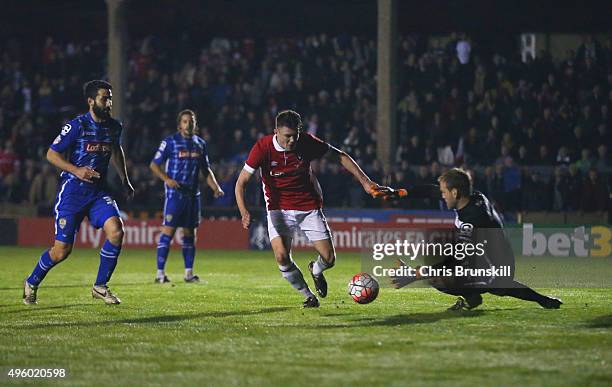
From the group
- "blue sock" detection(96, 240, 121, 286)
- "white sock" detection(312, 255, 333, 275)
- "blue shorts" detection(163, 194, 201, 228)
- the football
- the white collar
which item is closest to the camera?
the football

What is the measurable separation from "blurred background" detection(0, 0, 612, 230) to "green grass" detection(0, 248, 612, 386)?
1022 cm

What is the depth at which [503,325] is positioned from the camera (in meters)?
10.4

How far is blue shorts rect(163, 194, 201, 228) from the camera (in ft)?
53.7

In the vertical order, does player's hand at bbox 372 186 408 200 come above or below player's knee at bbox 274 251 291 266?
above

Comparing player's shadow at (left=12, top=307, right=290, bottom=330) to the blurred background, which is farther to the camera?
the blurred background

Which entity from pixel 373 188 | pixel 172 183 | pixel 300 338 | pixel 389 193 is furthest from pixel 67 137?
pixel 300 338

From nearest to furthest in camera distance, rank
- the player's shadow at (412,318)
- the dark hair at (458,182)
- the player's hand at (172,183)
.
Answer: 1. the player's shadow at (412,318)
2. the dark hair at (458,182)
3. the player's hand at (172,183)

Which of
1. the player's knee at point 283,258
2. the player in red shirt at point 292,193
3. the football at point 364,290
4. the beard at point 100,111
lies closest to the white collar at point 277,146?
the player in red shirt at point 292,193

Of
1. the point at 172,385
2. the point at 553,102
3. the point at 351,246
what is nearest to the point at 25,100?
the point at 351,246

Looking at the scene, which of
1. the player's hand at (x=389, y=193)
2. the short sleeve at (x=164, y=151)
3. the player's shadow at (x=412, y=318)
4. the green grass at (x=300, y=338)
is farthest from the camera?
the short sleeve at (x=164, y=151)

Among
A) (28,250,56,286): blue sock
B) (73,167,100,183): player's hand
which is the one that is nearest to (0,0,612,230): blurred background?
(28,250,56,286): blue sock

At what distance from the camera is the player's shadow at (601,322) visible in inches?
405

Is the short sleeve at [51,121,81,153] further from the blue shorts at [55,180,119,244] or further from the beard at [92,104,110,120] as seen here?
the blue shorts at [55,180,119,244]

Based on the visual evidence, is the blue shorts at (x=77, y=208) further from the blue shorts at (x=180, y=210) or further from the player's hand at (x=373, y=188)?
the blue shorts at (x=180, y=210)
